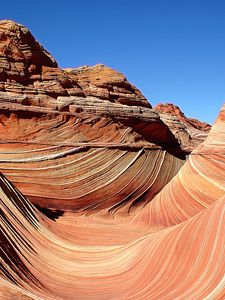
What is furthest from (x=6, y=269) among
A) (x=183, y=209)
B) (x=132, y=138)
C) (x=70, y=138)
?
(x=132, y=138)

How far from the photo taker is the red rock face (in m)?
4.92

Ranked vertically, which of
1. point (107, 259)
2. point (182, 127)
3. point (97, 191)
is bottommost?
point (107, 259)

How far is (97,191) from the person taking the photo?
37.0 feet

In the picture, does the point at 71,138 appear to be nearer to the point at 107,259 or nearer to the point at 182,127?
the point at 107,259

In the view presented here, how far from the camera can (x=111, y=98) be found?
1347 centimetres

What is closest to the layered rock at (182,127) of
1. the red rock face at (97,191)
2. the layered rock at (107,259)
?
the red rock face at (97,191)

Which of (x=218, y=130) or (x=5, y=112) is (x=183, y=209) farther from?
(x=5, y=112)

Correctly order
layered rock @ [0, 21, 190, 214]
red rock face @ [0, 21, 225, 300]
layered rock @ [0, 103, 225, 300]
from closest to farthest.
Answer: layered rock @ [0, 103, 225, 300] → red rock face @ [0, 21, 225, 300] → layered rock @ [0, 21, 190, 214]

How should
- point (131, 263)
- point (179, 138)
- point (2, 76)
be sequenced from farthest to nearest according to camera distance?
point (179, 138)
point (2, 76)
point (131, 263)

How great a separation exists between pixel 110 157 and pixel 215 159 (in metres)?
3.04

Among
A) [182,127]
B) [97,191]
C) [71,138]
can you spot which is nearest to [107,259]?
[97,191]

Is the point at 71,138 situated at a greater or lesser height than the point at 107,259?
greater

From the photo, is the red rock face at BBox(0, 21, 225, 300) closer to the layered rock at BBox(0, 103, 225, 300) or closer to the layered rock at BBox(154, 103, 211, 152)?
the layered rock at BBox(0, 103, 225, 300)

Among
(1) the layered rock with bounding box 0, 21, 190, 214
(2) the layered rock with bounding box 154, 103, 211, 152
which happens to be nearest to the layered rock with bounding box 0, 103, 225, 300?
(1) the layered rock with bounding box 0, 21, 190, 214
